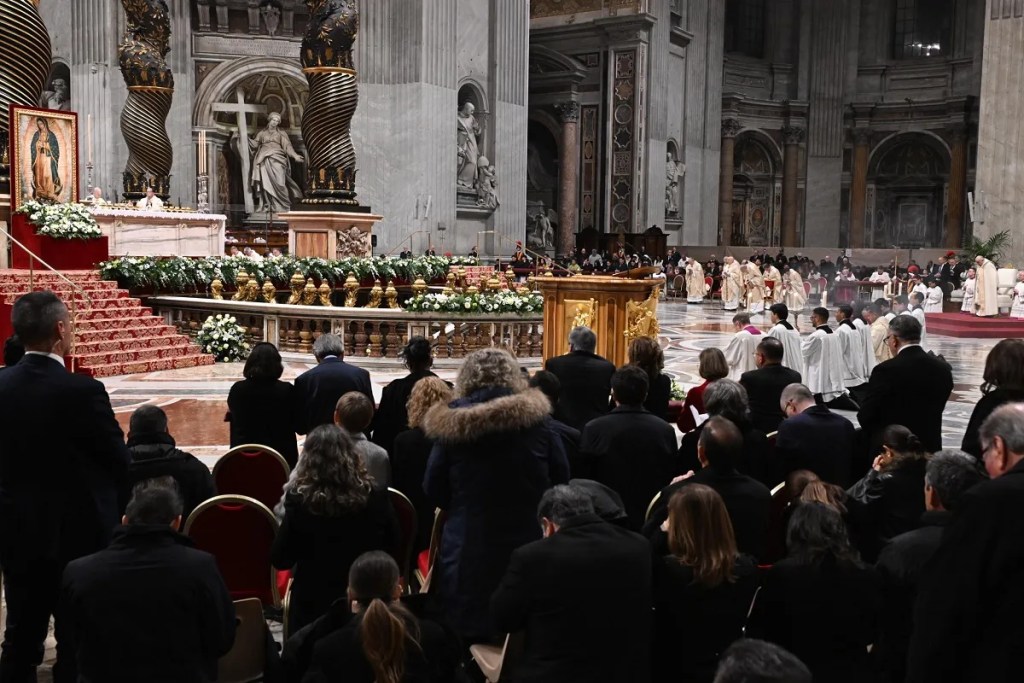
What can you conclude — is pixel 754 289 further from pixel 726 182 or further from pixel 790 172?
pixel 790 172

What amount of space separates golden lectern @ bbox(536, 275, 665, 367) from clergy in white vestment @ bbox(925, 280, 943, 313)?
53.8 ft

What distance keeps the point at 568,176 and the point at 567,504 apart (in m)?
35.2

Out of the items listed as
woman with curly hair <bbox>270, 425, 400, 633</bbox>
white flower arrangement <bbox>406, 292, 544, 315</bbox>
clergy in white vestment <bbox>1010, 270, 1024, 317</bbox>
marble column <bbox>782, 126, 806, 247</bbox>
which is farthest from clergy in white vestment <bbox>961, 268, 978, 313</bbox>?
woman with curly hair <bbox>270, 425, 400, 633</bbox>

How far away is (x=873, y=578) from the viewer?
11.9 feet

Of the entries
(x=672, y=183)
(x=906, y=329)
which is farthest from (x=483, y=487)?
(x=672, y=183)

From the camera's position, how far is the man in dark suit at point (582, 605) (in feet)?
11.4

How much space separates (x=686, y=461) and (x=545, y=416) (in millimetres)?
1438

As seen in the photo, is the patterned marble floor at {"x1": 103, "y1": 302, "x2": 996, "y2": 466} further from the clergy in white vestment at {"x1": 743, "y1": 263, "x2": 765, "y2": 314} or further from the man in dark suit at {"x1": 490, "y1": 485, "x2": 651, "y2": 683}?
the clergy in white vestment at {"x1": 743, "y1": 263, "x2": 765, "y2": 314}

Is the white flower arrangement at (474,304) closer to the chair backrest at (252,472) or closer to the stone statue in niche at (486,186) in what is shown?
the chair backrest at (252,472)

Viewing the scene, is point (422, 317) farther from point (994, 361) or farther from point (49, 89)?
point (49, 89)

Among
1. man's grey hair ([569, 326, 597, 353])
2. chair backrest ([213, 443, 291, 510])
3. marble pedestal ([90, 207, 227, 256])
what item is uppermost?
marble pedestal ([90, 207, 227, 256])

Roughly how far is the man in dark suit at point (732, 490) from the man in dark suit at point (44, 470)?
7.50 ft

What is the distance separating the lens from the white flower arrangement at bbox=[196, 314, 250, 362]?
1544 cm

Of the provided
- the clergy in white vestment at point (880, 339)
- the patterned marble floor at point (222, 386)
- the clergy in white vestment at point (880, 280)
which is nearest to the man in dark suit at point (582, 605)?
the patterned marble floor at point (222, 386)
